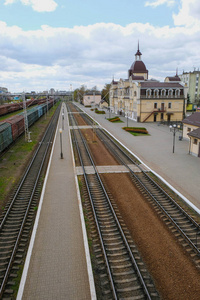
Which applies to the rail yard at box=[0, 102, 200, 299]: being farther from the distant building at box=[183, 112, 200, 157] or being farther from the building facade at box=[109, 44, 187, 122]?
the building facade at box=[109, 44, 187, 122]

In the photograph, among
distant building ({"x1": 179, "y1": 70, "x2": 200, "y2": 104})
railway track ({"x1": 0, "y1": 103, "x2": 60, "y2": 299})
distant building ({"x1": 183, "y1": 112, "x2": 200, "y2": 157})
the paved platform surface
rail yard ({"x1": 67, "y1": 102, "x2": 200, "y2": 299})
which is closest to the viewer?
rail yard ({"x1": 67, "y1": 102, "x2": 200, "y2": 299})

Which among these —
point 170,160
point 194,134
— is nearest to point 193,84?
point 194,134

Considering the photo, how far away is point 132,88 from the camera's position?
56.1 meters

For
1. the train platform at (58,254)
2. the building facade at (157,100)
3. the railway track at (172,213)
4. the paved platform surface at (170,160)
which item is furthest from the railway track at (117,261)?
the building facade at (157,100)

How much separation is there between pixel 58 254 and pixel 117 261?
2.55 metres

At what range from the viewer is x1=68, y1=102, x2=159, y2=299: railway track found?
7.94 meters

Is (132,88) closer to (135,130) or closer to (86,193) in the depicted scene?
(135,130)

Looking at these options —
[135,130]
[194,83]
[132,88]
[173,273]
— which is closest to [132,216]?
[173,273]

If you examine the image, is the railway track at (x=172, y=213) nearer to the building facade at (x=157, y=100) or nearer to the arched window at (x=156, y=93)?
the building facade at (x=157, y=100)

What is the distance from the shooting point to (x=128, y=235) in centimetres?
1116

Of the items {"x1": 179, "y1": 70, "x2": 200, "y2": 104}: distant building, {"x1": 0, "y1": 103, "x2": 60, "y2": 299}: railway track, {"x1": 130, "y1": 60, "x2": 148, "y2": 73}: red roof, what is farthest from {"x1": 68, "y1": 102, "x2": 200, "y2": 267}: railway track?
{"x1": 179, "y1": 70, "x2": 200, "y2": 104}: distant building

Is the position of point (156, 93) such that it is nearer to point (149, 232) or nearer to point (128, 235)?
point (149, 232)

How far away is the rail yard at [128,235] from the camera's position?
325 inches

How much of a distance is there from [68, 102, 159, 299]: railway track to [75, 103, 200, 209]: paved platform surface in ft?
19.2
